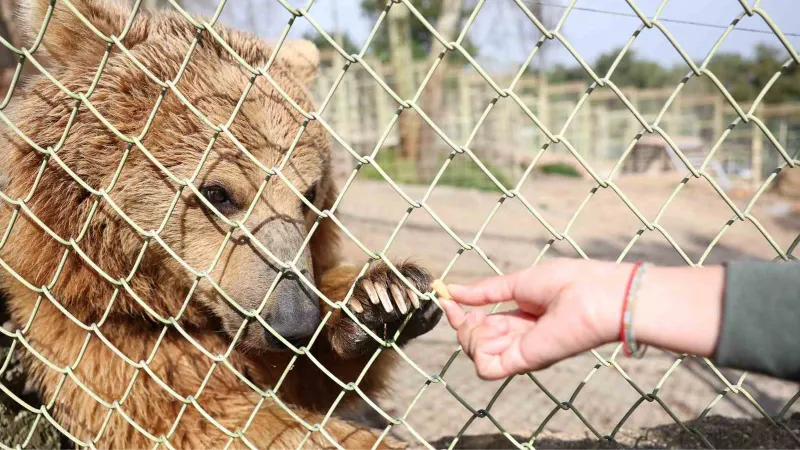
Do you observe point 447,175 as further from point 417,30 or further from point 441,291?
point 441,291

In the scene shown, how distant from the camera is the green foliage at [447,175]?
15494 mm

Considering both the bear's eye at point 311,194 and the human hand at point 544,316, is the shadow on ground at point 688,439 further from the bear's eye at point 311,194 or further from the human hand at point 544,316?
the bear's eye at point 311,194

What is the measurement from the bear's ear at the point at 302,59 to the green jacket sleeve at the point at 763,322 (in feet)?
8.12

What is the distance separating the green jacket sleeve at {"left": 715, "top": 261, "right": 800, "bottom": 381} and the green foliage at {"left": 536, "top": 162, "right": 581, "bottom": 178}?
20575 mm

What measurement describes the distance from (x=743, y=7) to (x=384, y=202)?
9.28 metres

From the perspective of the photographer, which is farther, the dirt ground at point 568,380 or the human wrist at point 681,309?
the dirt ground at point 568,380

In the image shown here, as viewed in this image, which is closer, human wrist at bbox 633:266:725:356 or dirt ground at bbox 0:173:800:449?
human wrist at bbox 633:266:725:356

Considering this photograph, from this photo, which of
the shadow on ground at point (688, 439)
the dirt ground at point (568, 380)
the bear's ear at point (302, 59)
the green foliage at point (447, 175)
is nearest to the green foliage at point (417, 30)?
the green foliage at point (447, 175)

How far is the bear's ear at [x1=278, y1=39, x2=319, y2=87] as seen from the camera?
317 cm

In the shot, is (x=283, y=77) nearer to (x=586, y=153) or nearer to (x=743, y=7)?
(x=743, y=7)

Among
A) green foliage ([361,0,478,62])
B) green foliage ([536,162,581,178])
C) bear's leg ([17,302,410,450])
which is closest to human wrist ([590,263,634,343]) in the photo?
bear's leg ([17,302,410,450])

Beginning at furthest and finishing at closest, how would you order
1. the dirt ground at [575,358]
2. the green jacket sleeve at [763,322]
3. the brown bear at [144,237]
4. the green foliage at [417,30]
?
the green foliage at [417,30]
the dirt ground at [575,358]
the brown bear at [144,237]
the green jacket sleeve at [763,322]

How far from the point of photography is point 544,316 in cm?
131

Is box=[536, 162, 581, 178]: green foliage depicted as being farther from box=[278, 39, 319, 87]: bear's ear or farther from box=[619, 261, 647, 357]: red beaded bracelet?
box=[619, 261, 647, 357]: red beaded bracelet
